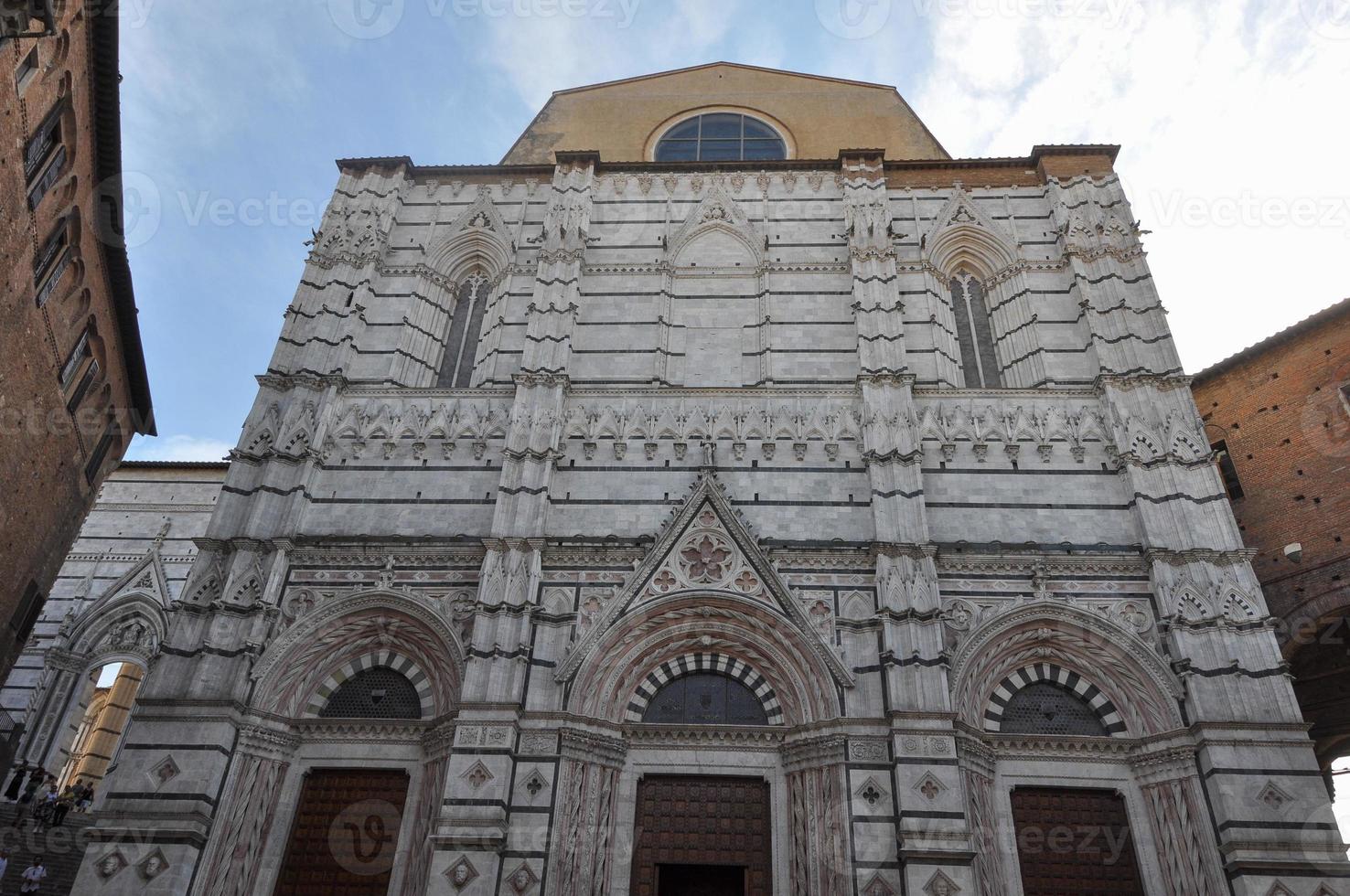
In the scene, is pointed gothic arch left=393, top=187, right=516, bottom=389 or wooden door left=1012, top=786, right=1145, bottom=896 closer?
wooden door left=1012, top=786, right=1145, bottom=896

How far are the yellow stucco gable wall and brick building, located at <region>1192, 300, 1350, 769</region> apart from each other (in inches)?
345

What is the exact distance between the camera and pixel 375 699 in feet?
47.0

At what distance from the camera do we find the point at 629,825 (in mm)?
12922

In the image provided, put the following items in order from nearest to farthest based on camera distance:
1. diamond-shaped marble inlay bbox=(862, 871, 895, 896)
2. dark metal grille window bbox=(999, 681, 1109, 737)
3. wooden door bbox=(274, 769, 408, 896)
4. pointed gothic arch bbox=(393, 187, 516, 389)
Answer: diamond-shaped marble inlay bbox=(862, 871, 895, 896) < wooden door bbox=(274, 769, 408, 896) < dark metal grille window bbox=(999, 681, 1109, 737) < pointed gothic arch bbox=(393, 187, 516, 389)

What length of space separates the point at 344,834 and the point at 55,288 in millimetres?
10015

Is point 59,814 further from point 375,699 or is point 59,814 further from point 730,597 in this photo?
point 730,597

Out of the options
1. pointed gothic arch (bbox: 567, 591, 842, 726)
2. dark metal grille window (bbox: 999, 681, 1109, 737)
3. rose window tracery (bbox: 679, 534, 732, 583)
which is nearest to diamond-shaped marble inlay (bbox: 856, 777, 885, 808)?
pointed gothic arch (bbox: 567, 591, 842, 726)

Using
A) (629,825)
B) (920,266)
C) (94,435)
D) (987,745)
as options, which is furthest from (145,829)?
(920,266)

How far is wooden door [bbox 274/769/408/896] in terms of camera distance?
503 inches

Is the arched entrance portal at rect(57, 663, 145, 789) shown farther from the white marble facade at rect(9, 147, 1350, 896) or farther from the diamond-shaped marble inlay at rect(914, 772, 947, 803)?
the diamond-shaped marble inlay at rect(914, 772, 947, 803)

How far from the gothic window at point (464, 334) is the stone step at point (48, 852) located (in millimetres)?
9342

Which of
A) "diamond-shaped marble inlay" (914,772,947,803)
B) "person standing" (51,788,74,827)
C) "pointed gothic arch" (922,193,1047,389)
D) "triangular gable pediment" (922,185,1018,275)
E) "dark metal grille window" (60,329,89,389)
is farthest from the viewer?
"triangular gable pediment" (922,185,1018,275)

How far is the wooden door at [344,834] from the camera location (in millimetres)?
12781

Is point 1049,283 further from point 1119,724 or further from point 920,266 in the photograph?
point 1119,724
